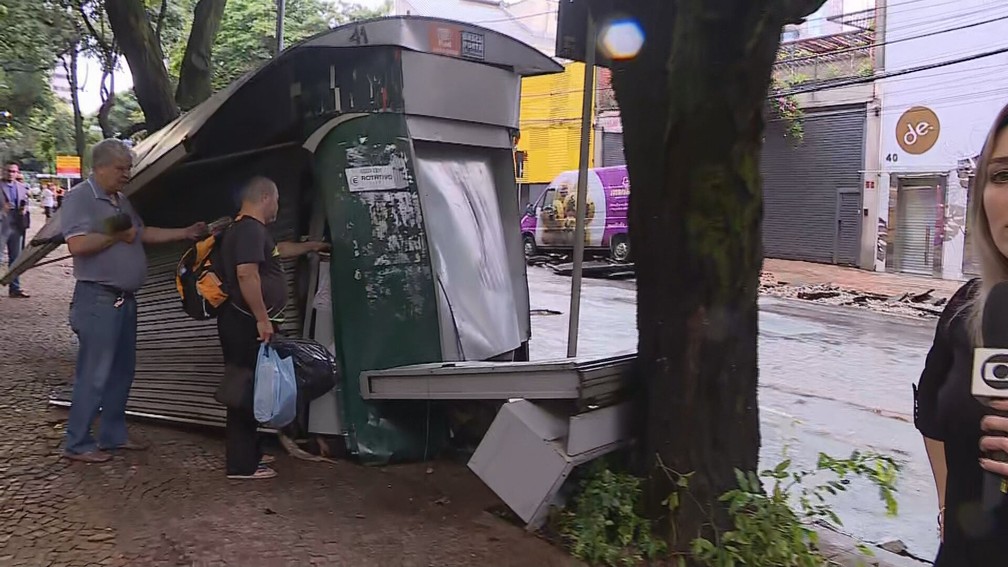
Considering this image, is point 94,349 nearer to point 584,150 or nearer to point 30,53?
point 584,150

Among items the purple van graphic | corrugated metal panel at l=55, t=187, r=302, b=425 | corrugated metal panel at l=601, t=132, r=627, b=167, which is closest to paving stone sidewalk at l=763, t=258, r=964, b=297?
the purple van graphic

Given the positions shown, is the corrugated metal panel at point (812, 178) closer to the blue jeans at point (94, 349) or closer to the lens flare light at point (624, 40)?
the lens flare light at point (624, 40)

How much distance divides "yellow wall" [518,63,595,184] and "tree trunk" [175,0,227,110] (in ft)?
71.0

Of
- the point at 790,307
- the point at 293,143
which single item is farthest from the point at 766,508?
the point at 790,307

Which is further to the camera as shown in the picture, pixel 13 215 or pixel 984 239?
pixel 13 215

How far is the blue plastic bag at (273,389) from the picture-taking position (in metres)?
4.59

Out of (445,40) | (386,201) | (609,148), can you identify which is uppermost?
(609,148)

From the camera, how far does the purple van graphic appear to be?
70.6ft

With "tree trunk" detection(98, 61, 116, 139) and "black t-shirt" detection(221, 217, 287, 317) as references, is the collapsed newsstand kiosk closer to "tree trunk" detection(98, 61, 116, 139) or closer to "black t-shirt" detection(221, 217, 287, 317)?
"black t-shirt" detection(221, 217, 287, 317)

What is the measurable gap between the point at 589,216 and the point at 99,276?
58.6ft

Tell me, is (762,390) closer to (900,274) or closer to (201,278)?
(201,278)

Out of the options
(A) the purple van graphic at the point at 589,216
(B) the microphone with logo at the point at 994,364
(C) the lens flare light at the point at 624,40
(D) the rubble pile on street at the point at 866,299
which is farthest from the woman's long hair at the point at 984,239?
(A) the purple van graphic at the point at 589,216

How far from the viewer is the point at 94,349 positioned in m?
4.84

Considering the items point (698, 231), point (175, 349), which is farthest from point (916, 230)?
point (698, 231)
